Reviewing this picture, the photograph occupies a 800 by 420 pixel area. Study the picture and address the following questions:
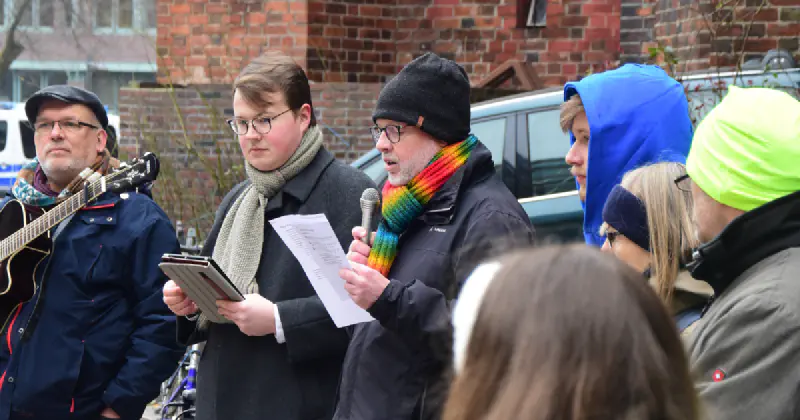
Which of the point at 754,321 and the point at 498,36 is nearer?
the point at 754,321

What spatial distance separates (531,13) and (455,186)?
25.7ft

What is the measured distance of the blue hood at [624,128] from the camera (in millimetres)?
3879

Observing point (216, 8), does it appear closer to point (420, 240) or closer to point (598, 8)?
point (598, 8)

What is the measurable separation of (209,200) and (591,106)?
267 inches

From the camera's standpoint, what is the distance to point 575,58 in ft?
34.0

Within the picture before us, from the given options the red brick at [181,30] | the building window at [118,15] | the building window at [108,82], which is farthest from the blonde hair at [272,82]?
the building window at [118,15]

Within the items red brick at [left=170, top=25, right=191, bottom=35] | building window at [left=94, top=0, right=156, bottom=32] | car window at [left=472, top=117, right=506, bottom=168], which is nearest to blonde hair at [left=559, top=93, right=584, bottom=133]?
car window at [left=472, top=117, right=506, bottom=168]

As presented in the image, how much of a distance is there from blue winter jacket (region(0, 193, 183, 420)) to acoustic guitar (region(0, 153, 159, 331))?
0.04m

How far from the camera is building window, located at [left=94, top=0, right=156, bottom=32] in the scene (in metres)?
42.5

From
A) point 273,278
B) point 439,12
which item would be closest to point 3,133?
point 439,12

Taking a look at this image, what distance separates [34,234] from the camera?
14.3 feet

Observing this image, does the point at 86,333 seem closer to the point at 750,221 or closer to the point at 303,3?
the point at 750,221

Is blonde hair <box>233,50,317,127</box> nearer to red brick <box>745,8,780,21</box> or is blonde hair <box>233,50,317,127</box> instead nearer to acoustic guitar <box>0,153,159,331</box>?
acoustic guitar <box>0,153,159,331</box>

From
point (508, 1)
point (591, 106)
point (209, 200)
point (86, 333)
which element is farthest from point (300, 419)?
point (508, 1)
